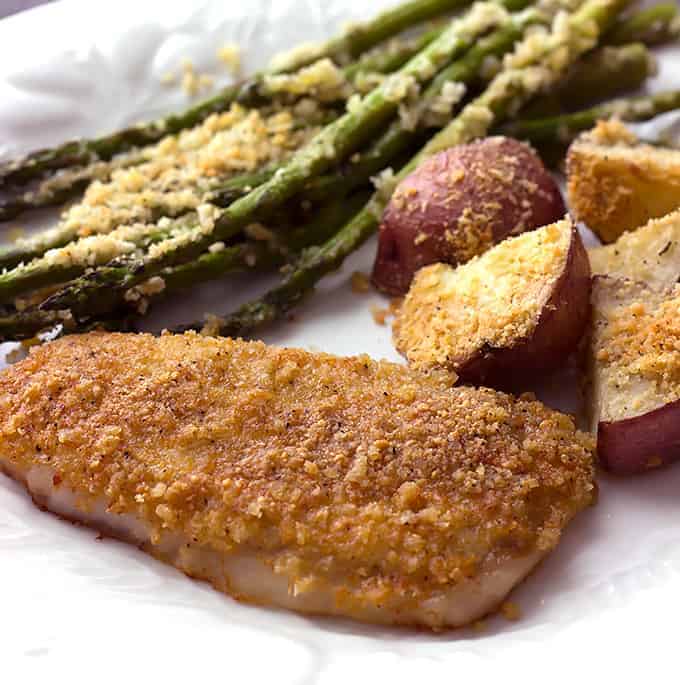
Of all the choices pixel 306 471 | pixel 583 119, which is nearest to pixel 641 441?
pixel 306 471

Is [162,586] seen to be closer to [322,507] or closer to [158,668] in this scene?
[158,668]

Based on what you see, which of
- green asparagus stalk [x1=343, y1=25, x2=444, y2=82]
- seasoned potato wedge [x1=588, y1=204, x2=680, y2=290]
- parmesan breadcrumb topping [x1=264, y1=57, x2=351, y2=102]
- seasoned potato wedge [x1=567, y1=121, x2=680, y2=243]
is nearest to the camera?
seasoned potato wedge [x1=588, y1=204, x2=680, y2=290]

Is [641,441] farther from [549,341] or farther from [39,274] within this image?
[39,274]

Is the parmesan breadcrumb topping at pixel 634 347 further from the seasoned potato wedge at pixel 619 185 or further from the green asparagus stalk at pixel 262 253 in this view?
the green asparagus stalk at pixel 262 253

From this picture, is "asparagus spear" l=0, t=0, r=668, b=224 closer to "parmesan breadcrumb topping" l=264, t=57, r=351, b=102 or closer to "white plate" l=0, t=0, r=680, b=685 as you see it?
"parmesan breadcrumb topping" l=264, t=57, r=351, b=102

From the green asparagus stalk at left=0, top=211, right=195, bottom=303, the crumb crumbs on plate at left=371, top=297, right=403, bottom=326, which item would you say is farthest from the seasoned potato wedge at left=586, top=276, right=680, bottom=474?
the green asparagus stalk at left=0, top=211, right=195, bottom=303

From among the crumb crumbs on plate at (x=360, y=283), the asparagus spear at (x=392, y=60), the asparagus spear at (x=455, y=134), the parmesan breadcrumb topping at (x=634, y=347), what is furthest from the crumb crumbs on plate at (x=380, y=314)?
the parmesan breadcrumb topping at (x=634, y=347)

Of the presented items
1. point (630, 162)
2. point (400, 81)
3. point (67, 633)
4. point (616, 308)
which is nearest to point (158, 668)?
point (67, 633)
